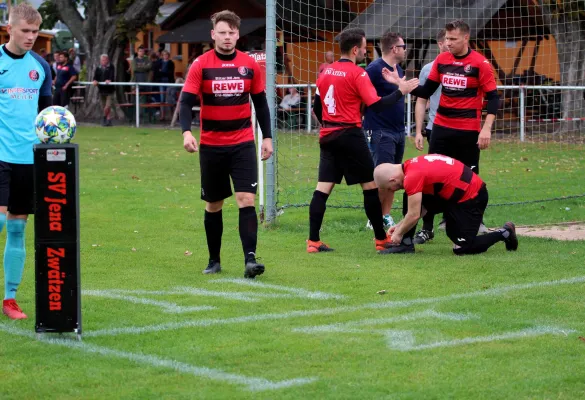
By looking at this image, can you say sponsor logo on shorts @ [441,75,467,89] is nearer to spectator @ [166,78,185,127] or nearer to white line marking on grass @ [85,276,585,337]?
white line marking on grass @ [85,276,585,337]

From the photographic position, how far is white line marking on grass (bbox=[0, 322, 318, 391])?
5090 millimetres

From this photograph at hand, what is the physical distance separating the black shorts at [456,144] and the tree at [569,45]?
27.7 feet

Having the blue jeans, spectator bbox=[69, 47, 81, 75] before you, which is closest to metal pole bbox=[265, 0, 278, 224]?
the blue jeans

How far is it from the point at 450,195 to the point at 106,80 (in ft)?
71.8

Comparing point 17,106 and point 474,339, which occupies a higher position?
point 17,106

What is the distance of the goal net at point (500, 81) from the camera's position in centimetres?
1455

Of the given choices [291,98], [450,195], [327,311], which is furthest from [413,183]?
[291,98]

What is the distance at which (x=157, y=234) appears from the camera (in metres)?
10.5

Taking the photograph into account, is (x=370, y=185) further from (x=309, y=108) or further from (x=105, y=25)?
(x=105, y=25)

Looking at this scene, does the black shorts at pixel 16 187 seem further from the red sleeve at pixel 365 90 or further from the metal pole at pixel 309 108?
the metal pole at pixel 309 108

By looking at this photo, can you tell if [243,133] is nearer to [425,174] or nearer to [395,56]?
[425,174]

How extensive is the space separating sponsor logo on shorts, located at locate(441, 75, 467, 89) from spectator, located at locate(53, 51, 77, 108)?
21.9 meters

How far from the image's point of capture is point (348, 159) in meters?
9.54

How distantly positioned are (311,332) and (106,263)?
122 inches
